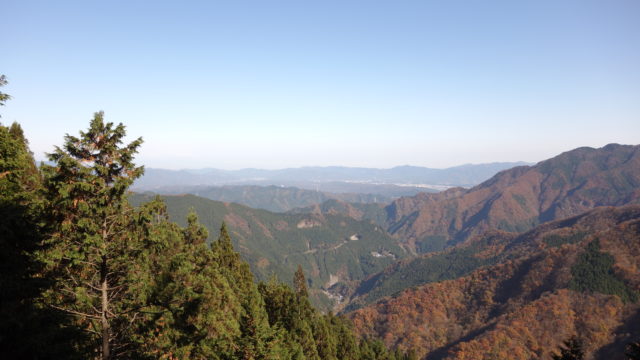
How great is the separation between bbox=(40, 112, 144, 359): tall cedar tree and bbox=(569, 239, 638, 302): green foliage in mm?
193572

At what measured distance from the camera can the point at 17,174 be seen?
13.5 metres

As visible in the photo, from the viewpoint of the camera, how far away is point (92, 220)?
38.6 feet

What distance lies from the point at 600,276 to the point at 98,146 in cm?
20888

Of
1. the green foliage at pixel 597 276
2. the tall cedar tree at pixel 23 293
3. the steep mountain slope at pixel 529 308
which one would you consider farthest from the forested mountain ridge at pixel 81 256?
the green foliage at pixel 597 276

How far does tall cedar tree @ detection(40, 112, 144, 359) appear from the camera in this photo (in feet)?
37.7

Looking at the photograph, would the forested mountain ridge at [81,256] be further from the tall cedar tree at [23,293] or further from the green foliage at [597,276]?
the green foliage at [597,276]

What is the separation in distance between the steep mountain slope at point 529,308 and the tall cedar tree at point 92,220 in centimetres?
13251

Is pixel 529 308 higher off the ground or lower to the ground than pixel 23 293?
lower

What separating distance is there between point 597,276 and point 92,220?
682 ft

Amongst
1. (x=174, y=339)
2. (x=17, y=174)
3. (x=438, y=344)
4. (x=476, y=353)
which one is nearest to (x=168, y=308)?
(x=174, y=339)

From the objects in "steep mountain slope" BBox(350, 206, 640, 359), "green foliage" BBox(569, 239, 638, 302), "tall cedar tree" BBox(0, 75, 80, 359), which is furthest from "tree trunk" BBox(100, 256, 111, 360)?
"green foliage" BBox(569, 239, 638, 302)

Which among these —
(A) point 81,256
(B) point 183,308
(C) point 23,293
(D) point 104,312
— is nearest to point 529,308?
(B) point 183,308

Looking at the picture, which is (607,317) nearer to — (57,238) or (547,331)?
(547,331)

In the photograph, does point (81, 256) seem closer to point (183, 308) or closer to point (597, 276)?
point (183, 308)
